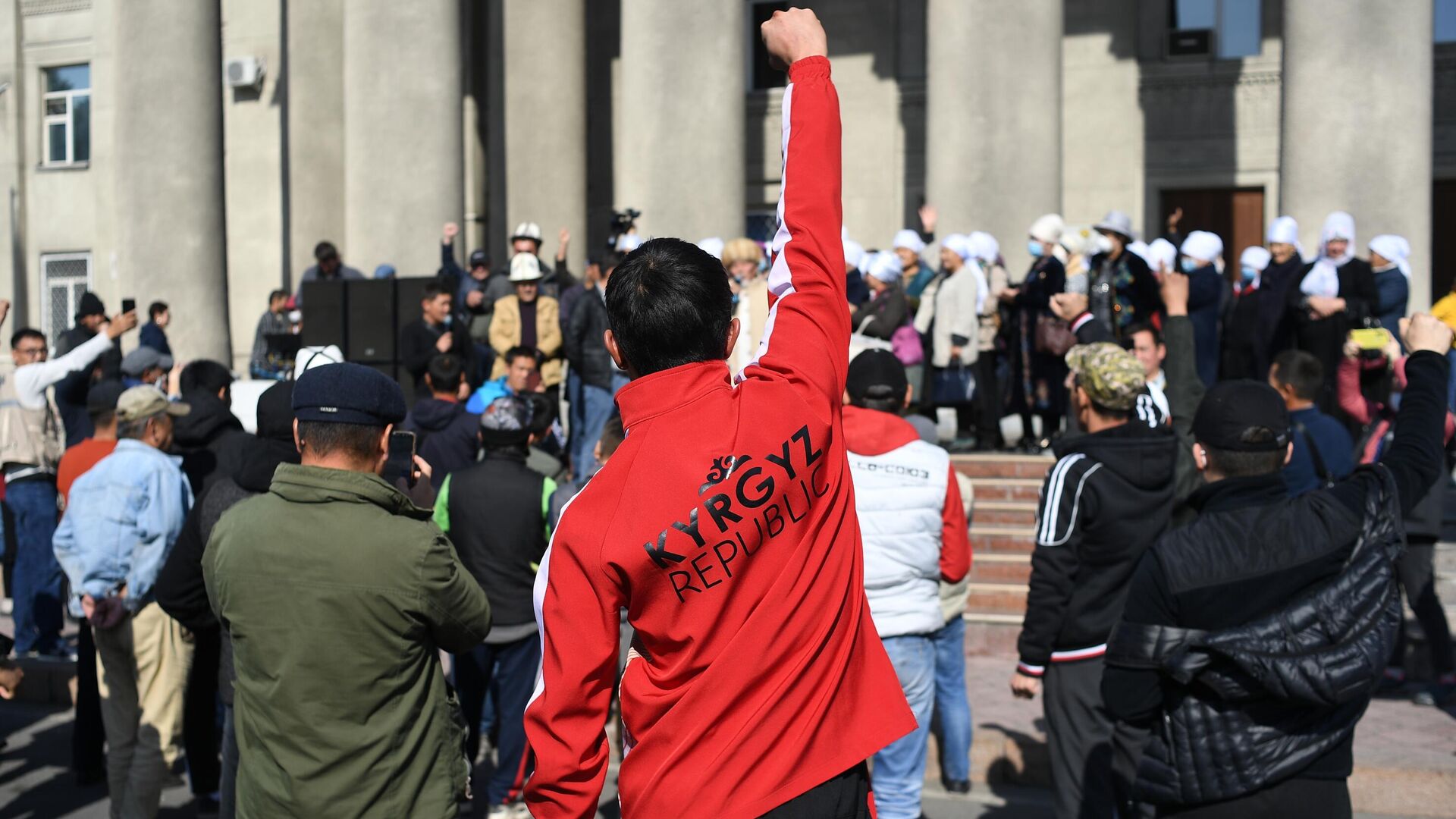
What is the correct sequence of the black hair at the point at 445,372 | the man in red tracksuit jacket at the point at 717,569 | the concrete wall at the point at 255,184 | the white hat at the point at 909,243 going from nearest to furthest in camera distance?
1. the man in red tracksuit jacket at the point at 717,569
2. the black hair at the point at 445,372
3. the white hat at the point at 909,243
4. the concrete wall at the point at 255,184

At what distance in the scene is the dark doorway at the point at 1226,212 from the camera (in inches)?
821


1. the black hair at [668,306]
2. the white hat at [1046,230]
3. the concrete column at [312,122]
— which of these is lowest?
the black hair at [668,306]

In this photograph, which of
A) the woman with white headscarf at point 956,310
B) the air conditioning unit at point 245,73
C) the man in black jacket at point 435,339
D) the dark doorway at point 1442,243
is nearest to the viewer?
the woman with white headscarf at point 956,310

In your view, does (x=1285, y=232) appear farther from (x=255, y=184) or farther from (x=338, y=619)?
(x=255, y=184)

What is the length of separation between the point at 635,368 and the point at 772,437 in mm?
329

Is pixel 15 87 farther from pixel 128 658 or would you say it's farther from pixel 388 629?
pixel 388 629

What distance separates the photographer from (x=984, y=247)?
14031 mm

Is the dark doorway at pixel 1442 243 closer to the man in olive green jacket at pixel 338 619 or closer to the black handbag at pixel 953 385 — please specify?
the black handbag at pixel 953 385

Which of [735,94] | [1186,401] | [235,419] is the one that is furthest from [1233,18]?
[235,419]

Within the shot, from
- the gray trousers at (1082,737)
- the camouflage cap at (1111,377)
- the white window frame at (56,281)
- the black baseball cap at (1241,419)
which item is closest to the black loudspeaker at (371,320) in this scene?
the camouflage cap at (1111,377)

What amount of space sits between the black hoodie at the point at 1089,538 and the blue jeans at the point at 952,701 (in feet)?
5.15

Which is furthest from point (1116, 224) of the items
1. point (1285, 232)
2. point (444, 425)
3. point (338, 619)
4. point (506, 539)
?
point (338, 619)

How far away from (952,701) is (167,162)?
1441 cm

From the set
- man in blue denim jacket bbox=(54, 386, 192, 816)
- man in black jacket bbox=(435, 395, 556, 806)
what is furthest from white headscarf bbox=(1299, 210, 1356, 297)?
man in blue denim jacket bbox=(54, 386, 192, 816)
